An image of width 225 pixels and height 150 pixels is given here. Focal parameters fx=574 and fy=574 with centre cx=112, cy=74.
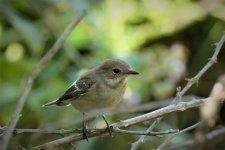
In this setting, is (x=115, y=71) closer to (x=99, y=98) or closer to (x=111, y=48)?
(x=99, y=98)

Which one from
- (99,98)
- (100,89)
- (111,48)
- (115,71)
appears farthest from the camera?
(111,48)

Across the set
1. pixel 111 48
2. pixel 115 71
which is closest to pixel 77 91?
pixel 115 71

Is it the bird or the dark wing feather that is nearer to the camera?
the bird

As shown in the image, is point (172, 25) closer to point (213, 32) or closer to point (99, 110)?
point (213, 32)

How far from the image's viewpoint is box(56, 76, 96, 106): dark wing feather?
421 centimetres

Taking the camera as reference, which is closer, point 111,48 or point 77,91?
point 77,91

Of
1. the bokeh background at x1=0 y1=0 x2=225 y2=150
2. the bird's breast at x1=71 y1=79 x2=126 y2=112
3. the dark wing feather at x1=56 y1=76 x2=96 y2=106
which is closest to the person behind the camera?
the bird's breast at x1=71 y1=79 x2=126 y2=112

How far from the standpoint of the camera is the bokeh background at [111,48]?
17.9 ft

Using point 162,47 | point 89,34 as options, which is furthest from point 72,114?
point 162,47

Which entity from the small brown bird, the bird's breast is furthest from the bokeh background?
the bird's breast

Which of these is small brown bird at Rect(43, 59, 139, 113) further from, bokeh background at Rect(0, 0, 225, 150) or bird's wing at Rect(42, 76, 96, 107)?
bokeh background at Rect(0, 0, 225, 150)

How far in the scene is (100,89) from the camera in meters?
4.18

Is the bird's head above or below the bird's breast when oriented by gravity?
above

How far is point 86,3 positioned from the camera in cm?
580
